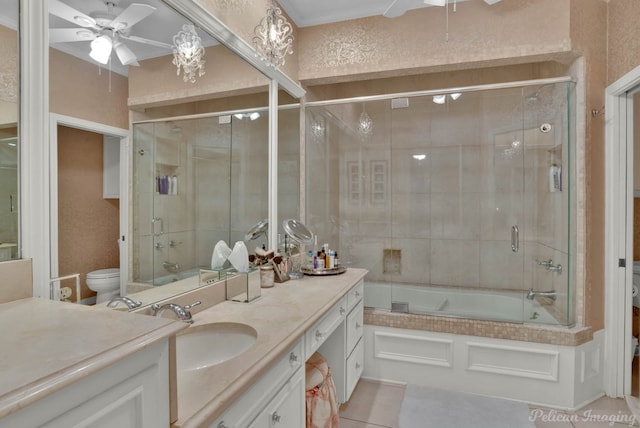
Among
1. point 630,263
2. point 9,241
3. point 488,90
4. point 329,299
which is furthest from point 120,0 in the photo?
point 630,263

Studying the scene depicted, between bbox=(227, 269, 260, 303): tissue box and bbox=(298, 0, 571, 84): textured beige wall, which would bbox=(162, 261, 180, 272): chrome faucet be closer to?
bbox=(227, 269, 260, 303): tissue box

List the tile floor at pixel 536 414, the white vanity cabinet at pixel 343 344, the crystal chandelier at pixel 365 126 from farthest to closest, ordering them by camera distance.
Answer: the crystal chandelier at pixel 365 126 → the tile floor at pixel 536 414 → the white vanity cabinet at pixel 343 344

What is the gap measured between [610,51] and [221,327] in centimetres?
301

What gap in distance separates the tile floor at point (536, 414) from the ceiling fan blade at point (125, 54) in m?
2.14

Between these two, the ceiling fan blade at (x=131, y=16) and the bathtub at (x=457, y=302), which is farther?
the bathtub at (x=457, y=302)

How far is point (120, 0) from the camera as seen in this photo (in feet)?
4.00

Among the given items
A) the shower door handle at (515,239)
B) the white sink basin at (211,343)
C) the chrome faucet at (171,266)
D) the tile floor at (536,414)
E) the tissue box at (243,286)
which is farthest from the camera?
the shower door handle at (515,239)

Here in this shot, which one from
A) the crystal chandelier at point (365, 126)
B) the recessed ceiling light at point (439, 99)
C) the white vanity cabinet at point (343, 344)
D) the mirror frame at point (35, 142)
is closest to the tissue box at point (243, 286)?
the white vanity cabinet at point (343, 344)

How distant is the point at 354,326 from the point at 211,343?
3.68ft

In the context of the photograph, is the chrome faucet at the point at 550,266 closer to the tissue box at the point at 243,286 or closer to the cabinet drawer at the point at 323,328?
the cabinet drawer at the point at 323,328

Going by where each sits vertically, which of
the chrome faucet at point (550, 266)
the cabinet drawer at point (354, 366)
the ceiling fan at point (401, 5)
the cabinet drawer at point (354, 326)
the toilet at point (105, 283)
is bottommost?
the cabinet drawer at point (354, 366)

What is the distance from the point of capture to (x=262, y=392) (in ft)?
3.51

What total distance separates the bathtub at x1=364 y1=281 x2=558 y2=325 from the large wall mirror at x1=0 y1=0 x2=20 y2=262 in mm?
2295

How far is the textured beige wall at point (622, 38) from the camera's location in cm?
212
